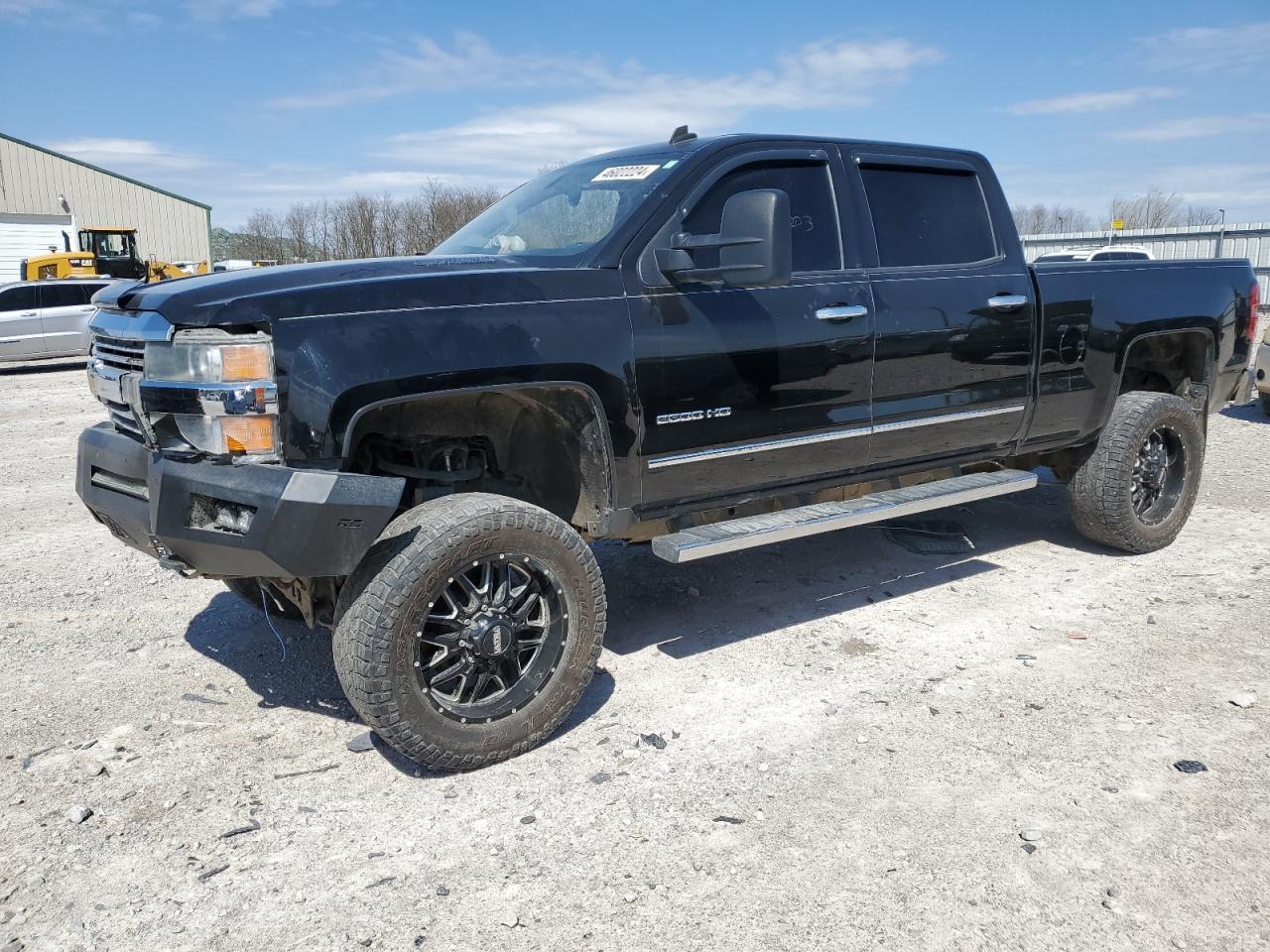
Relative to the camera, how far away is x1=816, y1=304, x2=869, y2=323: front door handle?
409 centimetres

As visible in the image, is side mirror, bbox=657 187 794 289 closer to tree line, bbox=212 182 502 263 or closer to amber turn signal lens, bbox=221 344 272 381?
amber turn signal lens, bbox=221 344 272 381

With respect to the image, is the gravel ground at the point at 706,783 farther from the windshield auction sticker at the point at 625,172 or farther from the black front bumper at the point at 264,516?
the windshield auction sticker at the point at 625,172

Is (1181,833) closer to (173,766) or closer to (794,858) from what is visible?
(794,858)

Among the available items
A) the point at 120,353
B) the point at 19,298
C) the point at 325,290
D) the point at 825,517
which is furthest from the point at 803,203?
the point at 19,298

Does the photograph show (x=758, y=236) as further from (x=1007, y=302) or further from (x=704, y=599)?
(x=704, y=599)

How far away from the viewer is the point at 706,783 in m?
3.25

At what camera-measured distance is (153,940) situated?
2.52m

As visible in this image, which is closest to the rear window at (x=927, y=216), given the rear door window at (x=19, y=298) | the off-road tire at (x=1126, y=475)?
the off-road tire at (x=1126, y=475)

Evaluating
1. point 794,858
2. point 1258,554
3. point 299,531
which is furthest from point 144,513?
point 1258,554

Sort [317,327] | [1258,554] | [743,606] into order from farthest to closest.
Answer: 1. [1258,554]
2. [743,606]
3. [317,327]

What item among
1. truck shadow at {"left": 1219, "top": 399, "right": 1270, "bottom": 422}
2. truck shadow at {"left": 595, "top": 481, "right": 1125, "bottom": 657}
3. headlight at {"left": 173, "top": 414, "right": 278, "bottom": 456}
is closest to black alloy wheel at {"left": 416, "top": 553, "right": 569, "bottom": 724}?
headlight at {"left": 173, "top": 414, "right": 278, "bottom": 456}

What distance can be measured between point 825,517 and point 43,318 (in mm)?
17881

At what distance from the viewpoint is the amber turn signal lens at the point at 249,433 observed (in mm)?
2982

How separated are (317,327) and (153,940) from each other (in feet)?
5.56
